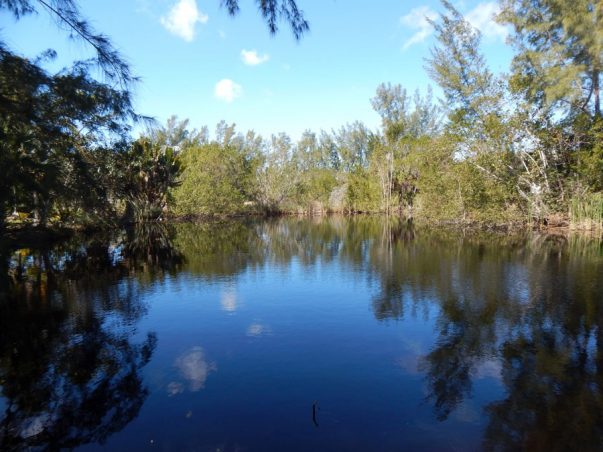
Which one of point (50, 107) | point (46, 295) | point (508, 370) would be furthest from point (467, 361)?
point (46, 295)

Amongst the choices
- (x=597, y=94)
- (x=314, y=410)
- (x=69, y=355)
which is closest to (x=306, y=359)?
(x=314, y=410)

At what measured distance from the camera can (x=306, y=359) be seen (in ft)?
19.2

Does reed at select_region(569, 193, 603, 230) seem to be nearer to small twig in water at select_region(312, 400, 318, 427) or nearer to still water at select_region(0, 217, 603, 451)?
still water at select_region(0, 217, 603, 451)

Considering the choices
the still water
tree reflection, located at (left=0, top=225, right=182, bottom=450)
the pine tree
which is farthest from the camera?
the pine tree

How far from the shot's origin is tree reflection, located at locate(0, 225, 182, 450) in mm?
4250

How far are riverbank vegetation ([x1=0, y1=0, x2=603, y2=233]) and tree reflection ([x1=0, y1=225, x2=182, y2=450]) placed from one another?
1866 mm

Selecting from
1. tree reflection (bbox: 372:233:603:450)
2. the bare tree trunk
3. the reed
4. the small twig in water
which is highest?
the bare tree trunk

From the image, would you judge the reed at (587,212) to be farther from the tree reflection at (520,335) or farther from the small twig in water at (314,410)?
the small twig in water at (314,410)

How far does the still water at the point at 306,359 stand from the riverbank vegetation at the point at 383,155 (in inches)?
78.6


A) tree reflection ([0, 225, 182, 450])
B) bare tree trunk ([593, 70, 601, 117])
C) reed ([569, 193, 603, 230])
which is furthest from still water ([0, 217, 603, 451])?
bare tree trunk ([593, 70, 601, 117])

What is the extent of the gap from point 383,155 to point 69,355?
3897 centimetres

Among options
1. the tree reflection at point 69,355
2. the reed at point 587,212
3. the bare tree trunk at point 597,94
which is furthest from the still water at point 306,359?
the bare tree trunk at point 597,94

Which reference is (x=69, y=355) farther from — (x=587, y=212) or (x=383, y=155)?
(x=383, y=155)

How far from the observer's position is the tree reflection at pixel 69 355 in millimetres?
4250
